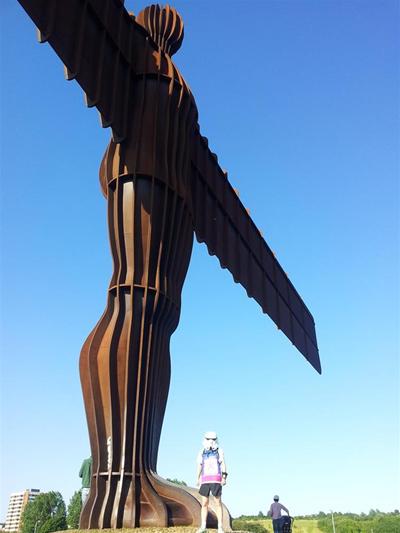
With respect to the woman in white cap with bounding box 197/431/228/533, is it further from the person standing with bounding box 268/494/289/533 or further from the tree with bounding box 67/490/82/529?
the tree with bounding box 67/490/82/529

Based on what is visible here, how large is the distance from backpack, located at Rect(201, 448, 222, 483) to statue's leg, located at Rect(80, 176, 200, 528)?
12.2ft

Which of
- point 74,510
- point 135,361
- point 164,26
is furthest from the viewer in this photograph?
point 74,510

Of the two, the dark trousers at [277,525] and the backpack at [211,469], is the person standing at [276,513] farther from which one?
the backpack at [211,469]

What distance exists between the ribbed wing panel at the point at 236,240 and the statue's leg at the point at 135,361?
7.93ft

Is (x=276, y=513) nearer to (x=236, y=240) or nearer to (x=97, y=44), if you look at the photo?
(x=236, y=240)

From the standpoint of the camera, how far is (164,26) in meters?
13.2

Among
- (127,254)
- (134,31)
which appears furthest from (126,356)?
(134,31)

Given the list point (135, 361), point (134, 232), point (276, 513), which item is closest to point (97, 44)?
point (134, 232)

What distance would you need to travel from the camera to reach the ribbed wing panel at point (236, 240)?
47.8ft

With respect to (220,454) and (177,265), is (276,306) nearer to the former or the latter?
(177,265)

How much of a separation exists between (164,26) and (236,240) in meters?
6.21

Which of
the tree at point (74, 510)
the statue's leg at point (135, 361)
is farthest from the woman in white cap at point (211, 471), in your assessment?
the tree at point (74, 510)

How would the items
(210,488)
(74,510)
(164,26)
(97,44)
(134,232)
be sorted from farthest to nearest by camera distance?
(74,510)
(164,26)
(97,44)
(134,232)
(210,488)

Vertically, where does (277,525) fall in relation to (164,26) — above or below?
below
